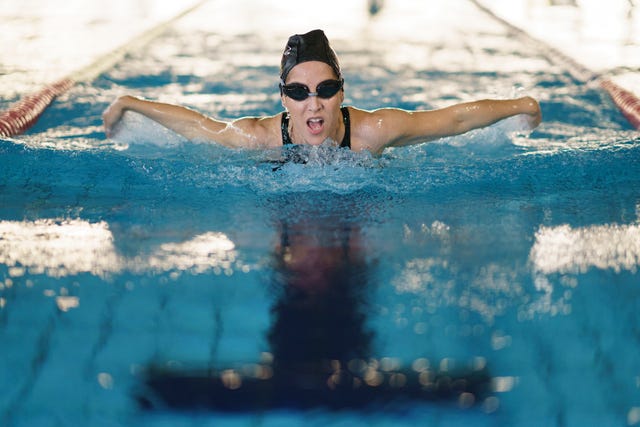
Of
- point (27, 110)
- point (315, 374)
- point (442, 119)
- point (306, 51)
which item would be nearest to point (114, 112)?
point (306, 51)

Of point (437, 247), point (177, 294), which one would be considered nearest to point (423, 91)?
point (437, 247)

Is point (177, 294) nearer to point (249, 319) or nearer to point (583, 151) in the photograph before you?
point (249, 319)

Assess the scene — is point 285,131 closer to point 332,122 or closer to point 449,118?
point 332,122

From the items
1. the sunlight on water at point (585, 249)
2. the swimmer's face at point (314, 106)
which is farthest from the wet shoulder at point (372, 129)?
the sunlight on water at point (585, 249)

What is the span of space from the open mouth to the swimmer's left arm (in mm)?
309

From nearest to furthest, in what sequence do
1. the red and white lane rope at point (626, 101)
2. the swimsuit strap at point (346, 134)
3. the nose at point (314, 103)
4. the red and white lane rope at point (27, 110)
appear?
the nose at point (314, 103) < the swimsuit strap at point (346, 134) < the red and white lane rope at point (27, 110) < the red and white lane rope at point (626, 101)

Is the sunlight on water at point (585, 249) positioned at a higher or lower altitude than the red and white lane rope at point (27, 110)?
lower

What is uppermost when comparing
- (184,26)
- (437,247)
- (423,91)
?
(184,26)

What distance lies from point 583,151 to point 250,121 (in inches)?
56.1

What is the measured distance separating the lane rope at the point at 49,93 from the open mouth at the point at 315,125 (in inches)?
70.7

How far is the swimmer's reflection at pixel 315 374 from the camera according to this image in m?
1.83

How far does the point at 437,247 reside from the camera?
253 cm

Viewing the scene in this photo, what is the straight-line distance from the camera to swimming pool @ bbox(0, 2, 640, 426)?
6.11 feet

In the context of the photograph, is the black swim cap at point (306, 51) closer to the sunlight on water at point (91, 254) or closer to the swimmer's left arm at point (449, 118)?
the swimmer's left arm at point (449, 118)
